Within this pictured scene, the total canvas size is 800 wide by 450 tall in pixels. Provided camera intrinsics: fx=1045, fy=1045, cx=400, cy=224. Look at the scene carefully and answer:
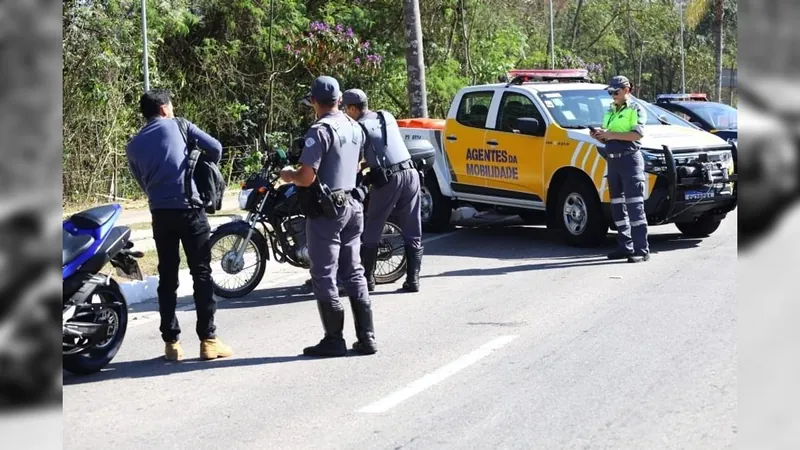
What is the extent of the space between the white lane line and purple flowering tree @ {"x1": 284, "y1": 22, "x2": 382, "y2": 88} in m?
14.2

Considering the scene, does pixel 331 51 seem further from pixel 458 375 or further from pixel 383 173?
pixel 458 375

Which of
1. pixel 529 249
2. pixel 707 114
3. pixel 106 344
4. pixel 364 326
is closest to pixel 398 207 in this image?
pixel 364 326

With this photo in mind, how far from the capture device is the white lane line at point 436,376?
19.6 ft

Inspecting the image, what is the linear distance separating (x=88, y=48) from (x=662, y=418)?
1288cm

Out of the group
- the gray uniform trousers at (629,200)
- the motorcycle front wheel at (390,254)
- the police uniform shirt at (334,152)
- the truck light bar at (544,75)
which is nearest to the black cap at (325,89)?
the police uniform shirt at (334,152)

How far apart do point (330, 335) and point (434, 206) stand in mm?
6795

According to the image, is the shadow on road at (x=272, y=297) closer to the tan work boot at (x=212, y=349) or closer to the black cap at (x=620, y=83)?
the tan work boot at (x=212, y=349)

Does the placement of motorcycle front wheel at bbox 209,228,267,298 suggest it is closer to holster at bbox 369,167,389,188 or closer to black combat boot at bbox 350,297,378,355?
holster at bbox 369,167,389,188

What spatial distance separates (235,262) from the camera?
371 inches

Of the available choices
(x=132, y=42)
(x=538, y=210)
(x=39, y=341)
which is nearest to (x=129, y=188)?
(x=132, y=42)

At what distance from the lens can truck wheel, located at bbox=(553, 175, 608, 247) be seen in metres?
12.0

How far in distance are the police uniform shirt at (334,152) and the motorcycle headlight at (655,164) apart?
5357 mm

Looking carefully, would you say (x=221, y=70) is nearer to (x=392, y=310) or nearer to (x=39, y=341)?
(x=392, y=310)

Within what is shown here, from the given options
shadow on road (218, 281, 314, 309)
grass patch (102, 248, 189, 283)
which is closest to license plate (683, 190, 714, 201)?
shadow on road (218, 281, 314, 309)
